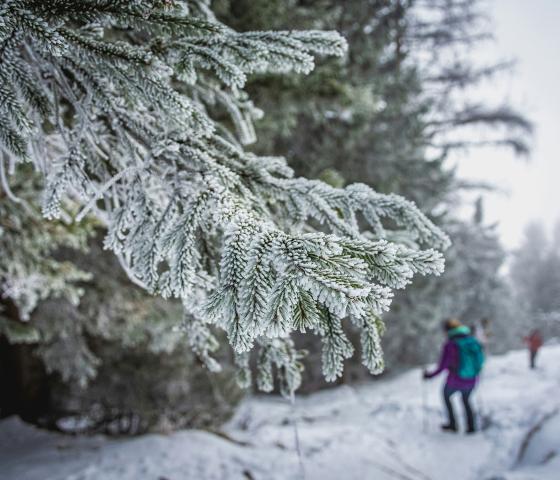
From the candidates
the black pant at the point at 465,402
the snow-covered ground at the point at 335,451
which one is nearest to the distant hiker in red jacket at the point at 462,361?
the black pant at the point at 465,402

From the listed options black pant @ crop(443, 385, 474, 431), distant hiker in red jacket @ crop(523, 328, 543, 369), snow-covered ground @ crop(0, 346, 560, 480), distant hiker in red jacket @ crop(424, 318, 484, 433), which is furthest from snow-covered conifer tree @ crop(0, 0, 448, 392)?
distant hiker in red jacket @ crop(523, 328, 543, 369)

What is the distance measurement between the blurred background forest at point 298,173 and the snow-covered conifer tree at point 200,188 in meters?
0.69

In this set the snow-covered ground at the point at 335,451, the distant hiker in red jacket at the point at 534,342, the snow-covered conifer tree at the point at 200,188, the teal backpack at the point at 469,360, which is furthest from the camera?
the distant hiker in red jacket at the point at 534,342

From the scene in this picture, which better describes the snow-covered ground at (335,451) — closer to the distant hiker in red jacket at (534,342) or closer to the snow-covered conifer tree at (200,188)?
the snow-covered conifer tree at (200,188)

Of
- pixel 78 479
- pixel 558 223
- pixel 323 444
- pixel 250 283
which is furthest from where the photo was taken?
pixel 558 223

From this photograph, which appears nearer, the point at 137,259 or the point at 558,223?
the point at 137,259

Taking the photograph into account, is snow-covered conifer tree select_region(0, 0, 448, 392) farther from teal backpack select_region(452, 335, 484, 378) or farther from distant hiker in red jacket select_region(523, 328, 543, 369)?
distant hiker in red jacket select_region(523, 328, 543, 369)

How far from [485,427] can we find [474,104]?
13543mm

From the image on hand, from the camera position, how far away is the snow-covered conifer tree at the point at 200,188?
102 cm

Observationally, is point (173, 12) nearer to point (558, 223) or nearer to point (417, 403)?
point (417, 403)

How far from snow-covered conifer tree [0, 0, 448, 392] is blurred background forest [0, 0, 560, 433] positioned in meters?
0.69

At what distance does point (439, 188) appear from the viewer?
1104 centimetres

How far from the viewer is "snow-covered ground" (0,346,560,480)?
4070 mm

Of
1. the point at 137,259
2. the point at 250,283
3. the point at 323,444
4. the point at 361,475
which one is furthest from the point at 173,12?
the point at 323,444
